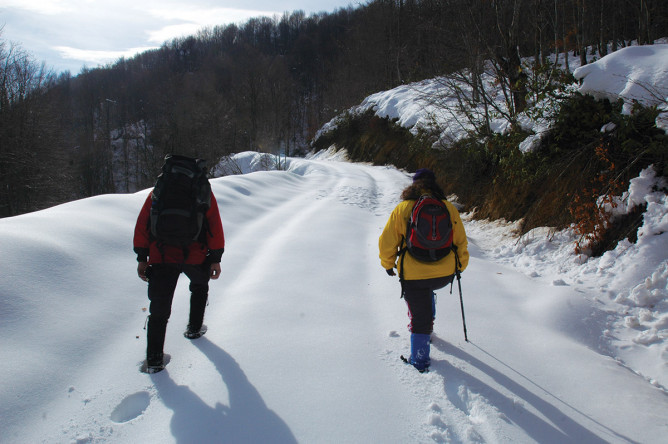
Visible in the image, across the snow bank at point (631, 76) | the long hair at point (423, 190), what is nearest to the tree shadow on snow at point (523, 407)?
the long hair at point (423, 190)

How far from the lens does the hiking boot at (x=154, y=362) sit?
2.80 metres

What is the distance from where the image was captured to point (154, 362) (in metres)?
2.82

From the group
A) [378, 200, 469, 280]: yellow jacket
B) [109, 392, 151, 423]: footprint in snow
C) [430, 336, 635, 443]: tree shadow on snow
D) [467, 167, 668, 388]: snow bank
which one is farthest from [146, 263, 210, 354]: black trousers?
[467, 167, 668, 388]: snow bank

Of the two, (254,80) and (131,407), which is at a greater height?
(254,80)

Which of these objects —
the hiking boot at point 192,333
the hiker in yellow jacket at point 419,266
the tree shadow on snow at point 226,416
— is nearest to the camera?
the tree shadow on snow at point 226,416

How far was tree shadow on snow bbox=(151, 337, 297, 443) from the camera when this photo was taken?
219cm

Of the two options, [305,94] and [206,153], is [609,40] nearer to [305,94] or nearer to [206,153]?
[206,153]

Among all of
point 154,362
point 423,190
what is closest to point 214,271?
point 154,362

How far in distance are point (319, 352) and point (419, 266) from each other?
1182 millimetres

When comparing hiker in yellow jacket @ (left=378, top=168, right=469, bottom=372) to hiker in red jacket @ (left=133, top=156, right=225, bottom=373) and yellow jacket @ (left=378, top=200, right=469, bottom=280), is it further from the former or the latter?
hiker in red jacket @ (left=133, top=156, right=225, bottom=373)

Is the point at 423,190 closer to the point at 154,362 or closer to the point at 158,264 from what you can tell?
the point at 158,264

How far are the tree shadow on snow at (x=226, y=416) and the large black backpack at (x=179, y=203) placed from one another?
1.11 metres

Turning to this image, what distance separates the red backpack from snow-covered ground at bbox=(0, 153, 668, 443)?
1.00 meters

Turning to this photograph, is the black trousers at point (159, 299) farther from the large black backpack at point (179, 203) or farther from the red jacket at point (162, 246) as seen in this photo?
the large black backpack at point (179, 203)
